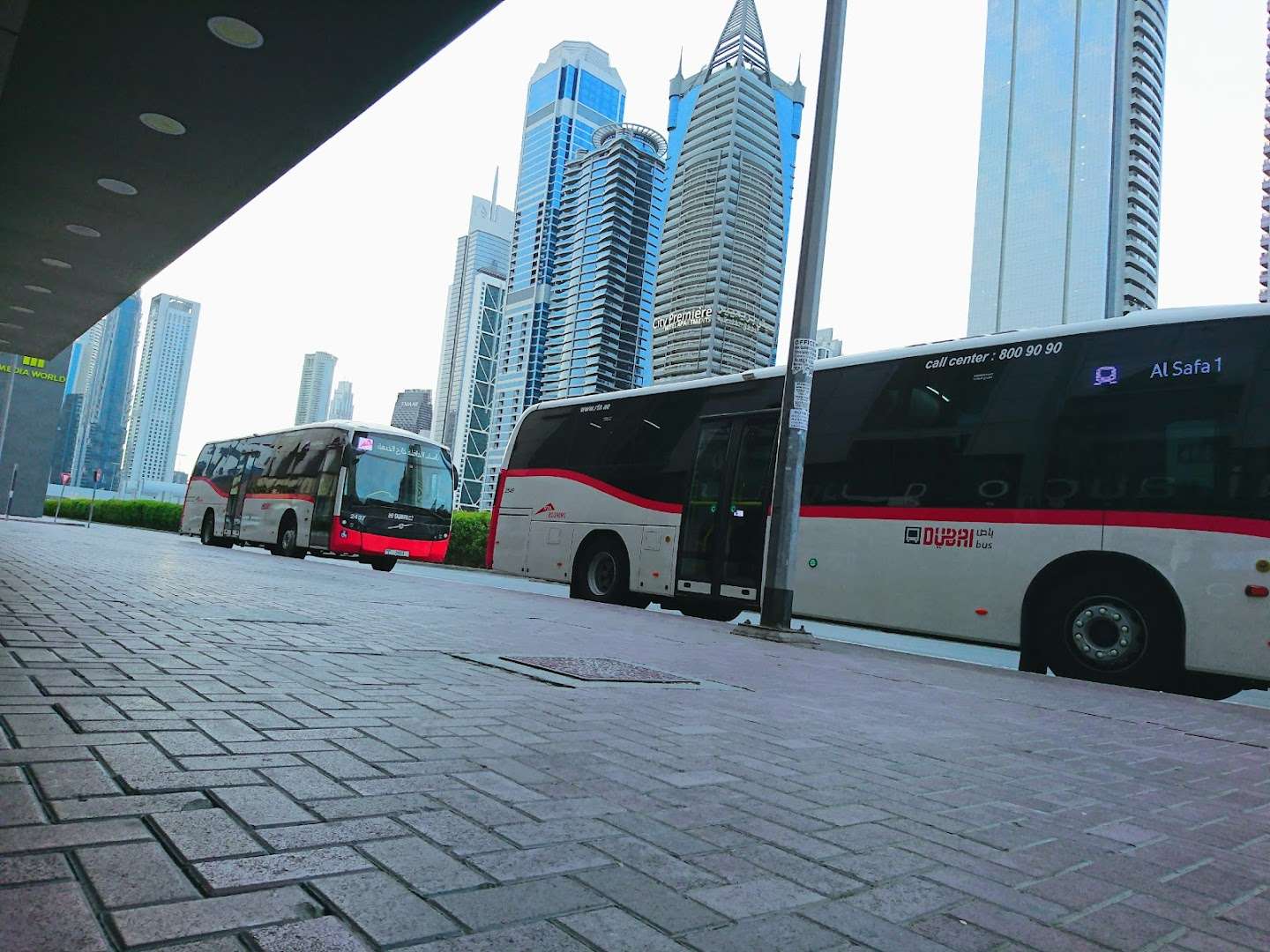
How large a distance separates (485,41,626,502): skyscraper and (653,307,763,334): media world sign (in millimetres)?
19702

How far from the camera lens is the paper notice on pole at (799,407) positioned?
9672mm

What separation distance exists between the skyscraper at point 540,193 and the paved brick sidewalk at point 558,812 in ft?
289

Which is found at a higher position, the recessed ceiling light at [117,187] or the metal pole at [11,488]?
the recessed ceiling light at [117,187]

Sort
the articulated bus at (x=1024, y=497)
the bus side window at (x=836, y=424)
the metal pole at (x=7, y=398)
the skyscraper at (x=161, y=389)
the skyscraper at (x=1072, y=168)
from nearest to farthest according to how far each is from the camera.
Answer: the articulated bus at (x=1024, y=497) < the bus side window at (x=836, y=424) < the metal pole at (x=7, y=398) < the skyscraper at (x=1072, y=168) < the skyscraper at (x=161, y=389)

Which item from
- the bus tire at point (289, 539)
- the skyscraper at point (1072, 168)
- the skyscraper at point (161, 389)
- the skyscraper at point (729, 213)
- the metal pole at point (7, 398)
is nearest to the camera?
the bus tire at point (289, 539)

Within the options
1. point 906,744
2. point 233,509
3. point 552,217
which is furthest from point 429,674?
point 552,217

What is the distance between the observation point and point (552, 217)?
4697 inches

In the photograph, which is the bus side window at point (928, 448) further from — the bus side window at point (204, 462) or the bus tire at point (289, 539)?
the bus side window at point (204, 462)

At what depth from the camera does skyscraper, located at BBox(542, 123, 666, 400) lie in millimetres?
103000

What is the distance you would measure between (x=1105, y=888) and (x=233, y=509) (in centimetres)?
2549

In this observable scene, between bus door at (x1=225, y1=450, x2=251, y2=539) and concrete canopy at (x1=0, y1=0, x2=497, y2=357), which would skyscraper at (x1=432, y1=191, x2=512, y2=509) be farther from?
concrete canopy at (x1=0, y1=0, x2=497, y2=357)

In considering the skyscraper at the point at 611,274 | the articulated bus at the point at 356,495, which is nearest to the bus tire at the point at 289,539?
the articulated bus at the point at 356,495

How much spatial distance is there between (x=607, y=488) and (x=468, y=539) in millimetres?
13813

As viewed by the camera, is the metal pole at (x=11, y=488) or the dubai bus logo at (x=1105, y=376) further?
the metal pole at (x=11, y=488)
